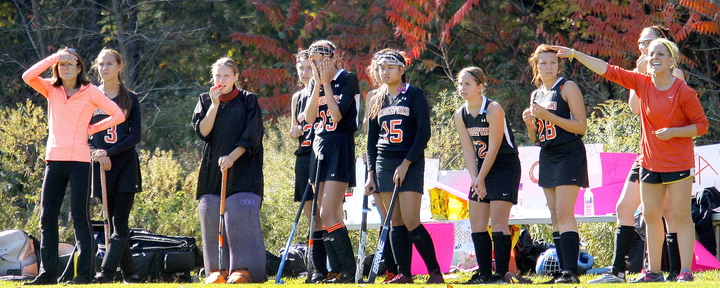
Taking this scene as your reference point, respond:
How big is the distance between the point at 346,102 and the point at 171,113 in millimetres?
9895

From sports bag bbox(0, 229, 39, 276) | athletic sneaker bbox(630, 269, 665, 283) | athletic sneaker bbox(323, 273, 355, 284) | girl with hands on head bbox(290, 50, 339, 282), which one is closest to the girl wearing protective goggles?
athletic sneaker bbox(323, 273, 355, 284)

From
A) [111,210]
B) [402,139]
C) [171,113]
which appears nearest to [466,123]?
[402,139]

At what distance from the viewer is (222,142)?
667 centimetres

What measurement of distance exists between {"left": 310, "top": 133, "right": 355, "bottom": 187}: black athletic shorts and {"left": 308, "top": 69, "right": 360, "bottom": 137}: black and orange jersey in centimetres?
5

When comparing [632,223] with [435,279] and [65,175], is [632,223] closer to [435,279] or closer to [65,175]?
[435,279]

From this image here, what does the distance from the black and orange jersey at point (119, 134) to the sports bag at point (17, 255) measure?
166cm

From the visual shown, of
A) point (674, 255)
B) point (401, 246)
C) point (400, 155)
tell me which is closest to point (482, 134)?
point (400, 155)

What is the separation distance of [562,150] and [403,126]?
1143 mm

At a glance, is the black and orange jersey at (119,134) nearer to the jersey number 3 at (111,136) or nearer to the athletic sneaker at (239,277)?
the jersey number 3 at (111,136)

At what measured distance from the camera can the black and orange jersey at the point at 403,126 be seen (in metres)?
6.32

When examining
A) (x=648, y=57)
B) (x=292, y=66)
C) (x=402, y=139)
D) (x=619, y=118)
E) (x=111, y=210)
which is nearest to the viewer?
(x=648, y=57)

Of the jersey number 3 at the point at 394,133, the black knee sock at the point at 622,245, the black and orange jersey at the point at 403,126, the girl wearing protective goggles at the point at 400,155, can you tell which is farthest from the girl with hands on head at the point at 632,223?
the jersey number 3 at the point at 394,133

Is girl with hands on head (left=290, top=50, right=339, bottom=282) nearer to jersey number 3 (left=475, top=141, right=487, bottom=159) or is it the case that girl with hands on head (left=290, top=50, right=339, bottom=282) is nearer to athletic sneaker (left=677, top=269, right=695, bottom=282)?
jersey number 3 (left=475, top=141, right=487, bottom=159)

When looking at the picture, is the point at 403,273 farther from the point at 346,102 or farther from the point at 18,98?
the point at 18,98
